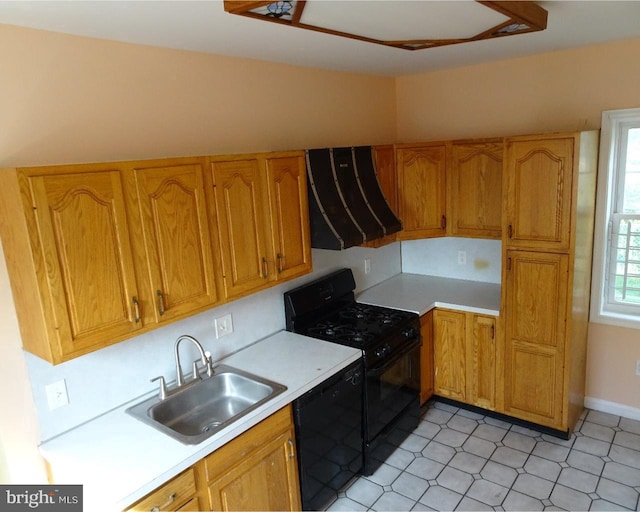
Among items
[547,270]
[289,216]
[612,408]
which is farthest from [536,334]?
[289,216]

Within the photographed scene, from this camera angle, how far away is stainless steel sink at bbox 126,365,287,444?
2.23 metres

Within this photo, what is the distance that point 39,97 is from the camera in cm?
186

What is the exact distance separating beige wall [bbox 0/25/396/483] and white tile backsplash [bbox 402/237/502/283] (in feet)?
5.18

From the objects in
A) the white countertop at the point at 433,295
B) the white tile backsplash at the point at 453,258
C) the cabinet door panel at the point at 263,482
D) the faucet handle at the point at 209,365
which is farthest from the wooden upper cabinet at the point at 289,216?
the white tile backsplash at the point at 453,258

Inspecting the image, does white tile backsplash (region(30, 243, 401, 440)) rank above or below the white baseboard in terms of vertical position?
above

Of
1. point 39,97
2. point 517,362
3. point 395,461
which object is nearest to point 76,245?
point 39,97

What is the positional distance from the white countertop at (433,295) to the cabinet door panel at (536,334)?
0.20 meters

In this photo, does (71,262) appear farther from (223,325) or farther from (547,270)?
(547,270)

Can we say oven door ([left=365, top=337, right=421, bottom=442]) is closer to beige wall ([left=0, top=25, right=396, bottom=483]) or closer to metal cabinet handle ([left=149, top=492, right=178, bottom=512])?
metal cabinet handle ([left=149, top=492, right=178, bottom=512])

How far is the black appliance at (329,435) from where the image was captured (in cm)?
→ 238

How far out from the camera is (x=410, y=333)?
10.4 ft

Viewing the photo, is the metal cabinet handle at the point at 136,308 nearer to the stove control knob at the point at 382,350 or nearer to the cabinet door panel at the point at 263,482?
the cabinet door panel at the point at 263,482

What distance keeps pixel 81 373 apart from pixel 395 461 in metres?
2.01

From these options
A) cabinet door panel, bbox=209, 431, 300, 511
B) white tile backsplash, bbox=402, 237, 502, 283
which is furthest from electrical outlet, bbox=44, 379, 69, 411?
white tile backsplash, bbox=402, 237, 502, 283
